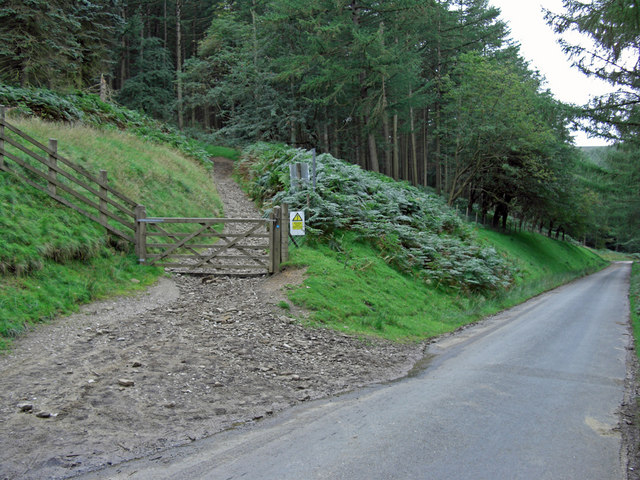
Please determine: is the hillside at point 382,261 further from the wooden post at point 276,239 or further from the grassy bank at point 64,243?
the grassy bank at point 64,243

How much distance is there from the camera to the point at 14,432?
419cm

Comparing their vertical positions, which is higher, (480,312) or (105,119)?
(105,119)

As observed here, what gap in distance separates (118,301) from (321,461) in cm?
611

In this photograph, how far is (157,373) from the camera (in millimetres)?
5863

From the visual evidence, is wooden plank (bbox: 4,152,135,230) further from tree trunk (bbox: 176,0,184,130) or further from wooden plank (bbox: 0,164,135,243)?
tree trunk (bbox: 176,0,184,130)

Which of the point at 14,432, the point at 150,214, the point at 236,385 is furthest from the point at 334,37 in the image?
the point at 14,432

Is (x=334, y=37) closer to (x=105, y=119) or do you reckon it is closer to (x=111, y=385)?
(x=105, y=119)

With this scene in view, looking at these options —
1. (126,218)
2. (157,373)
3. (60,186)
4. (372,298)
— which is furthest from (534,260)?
(157,373)

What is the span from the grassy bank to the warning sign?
355 centimetres

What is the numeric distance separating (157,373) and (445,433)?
12.1ft

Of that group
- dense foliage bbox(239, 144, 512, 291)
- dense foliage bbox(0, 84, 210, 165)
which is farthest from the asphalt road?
dense foliage bbox(0, 84, 210, 165)

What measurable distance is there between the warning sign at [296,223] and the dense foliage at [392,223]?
2293 mm

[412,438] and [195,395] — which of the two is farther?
[195,395]

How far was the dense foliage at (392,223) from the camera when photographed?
14734mm
